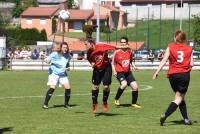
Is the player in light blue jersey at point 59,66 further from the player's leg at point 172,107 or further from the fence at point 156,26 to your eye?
the fence at point 156,26

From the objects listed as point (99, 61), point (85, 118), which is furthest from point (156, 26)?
point (85, 118)

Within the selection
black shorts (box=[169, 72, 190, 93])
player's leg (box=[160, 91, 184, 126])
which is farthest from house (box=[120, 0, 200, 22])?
black shorts (box=[169, 72, 190, 93])

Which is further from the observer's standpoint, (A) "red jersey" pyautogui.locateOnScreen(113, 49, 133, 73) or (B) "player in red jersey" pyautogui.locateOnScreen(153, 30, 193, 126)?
(A) "red jersey" pyautogui.locateOnScreen(113, 49, 133, 73)

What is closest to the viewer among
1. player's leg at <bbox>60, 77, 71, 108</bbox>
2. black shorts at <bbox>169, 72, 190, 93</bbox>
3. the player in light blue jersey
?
black shorts at <bbox>169, 72, 190, 93</bbox>

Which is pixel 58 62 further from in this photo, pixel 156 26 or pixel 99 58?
pixel 156 26

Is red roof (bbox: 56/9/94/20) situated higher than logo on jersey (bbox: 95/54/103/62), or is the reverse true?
red roof (bbox: 56/9/94/20)

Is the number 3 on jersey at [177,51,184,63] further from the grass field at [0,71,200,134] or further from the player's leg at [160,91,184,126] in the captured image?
the grass field at [0,71,200,134]

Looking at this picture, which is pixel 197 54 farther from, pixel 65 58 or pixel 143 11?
pixel 143 11

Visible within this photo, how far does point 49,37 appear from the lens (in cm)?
11319

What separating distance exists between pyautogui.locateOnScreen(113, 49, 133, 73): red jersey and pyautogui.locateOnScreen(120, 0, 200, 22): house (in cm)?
8627

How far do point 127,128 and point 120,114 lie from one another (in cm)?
291

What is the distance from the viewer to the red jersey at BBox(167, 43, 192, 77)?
42.0 ft

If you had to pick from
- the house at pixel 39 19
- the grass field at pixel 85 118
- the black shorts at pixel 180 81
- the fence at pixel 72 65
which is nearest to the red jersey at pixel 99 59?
the grass field at pixel 85 118

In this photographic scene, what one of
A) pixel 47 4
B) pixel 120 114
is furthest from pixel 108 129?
pixel 47 4
